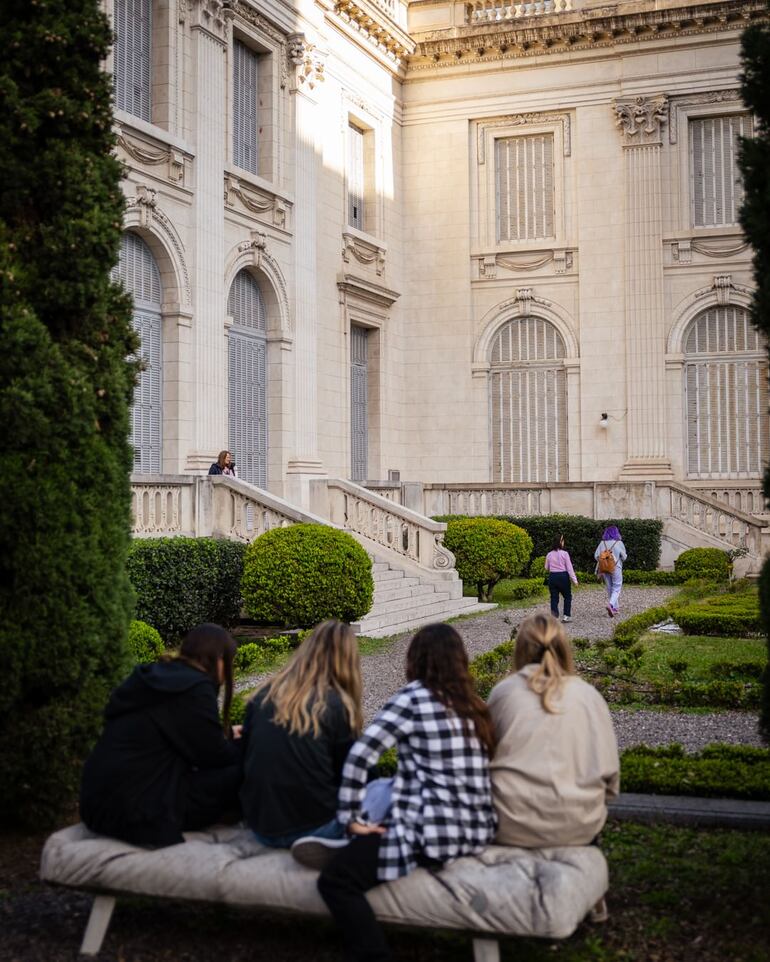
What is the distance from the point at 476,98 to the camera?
25734mm

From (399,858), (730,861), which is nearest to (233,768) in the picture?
(399,858)

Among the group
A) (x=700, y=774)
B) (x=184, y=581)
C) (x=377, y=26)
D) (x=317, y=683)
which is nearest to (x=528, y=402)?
(x=377, y=26)

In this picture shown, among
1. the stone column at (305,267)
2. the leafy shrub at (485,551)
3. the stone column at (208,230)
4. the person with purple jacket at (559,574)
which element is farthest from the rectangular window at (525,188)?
the person with purple jacket at (559,574)

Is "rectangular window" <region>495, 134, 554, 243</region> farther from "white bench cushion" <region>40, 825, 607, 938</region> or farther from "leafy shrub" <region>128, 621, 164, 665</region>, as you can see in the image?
"white bench cushion" <region>40, 825, 607, 938</region>

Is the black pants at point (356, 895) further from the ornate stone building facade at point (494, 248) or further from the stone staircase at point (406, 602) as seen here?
the ornate stone building facade at point (494, 248)

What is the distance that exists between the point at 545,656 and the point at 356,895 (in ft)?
3.92

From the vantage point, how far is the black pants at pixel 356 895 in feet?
13.4

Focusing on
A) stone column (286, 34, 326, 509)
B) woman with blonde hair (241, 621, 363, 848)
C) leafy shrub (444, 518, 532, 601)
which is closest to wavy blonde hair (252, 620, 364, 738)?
woman with blonde hair (241, 621, 363, 848)

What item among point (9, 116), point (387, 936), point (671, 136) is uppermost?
point (671, 136)

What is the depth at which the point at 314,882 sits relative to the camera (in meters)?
4.26

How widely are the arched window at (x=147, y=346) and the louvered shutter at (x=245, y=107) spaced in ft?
11.7

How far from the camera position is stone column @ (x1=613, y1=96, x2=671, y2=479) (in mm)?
24469

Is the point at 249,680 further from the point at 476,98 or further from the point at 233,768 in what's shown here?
the point at 476,98

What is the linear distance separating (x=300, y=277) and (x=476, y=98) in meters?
7.67
